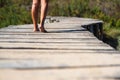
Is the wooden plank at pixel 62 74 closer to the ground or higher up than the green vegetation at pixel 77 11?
higher up

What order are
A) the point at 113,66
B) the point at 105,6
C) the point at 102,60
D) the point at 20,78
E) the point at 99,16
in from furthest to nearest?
the point at 105,6 → the point at 99,16 → the point at 102,60 → the point at 113,66 → the point at 20,78

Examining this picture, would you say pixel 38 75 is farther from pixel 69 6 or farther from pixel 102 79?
pixel 69 6

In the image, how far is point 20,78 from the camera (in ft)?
6.56

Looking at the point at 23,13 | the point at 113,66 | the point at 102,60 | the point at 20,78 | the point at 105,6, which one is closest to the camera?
the point at 20,78

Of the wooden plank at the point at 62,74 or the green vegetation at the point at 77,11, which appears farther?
the green vegetation at the point at 77,11

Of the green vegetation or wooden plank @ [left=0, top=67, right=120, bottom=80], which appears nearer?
wooden plank @ [left=0, top=67, right=120, bottom=80]

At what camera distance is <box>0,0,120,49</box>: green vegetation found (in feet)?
36.0

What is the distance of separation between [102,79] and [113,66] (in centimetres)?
38

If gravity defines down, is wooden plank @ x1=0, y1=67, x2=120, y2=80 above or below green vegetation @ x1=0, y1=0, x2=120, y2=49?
above

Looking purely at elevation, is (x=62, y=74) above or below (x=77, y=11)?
above

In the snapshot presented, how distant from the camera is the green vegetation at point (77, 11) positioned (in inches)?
432

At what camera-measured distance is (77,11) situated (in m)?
12.6

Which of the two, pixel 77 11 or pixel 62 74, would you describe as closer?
pixel 62 74

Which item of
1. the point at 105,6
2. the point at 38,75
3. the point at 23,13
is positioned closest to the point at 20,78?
the point at 38,75
